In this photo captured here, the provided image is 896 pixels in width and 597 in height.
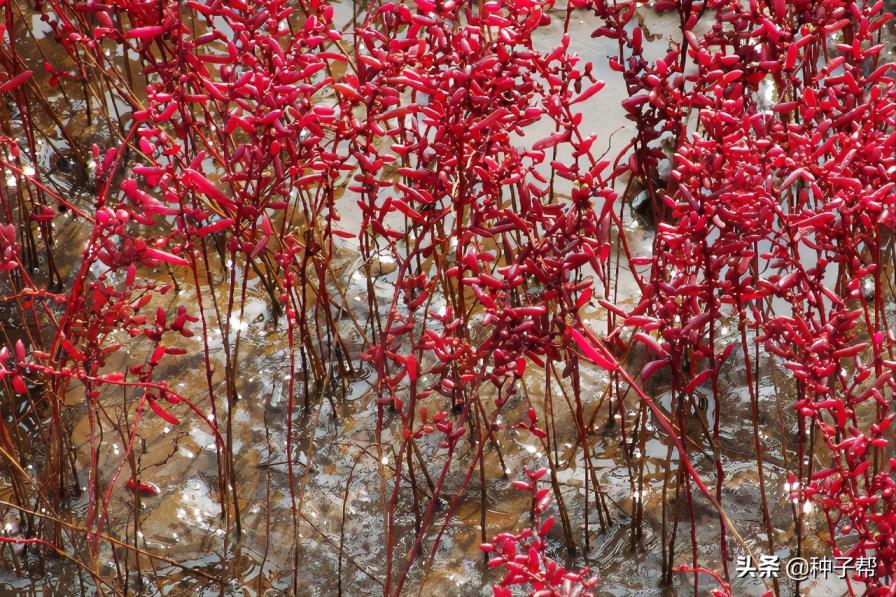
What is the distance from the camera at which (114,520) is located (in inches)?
113

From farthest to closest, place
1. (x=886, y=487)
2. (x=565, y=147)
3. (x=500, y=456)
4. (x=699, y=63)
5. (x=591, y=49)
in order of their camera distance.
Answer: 1. (x=591, y=49)
2. (x=565, y=147)
3. (x=500, y=456)
4. (x=699, y=63)
5. (x=886, y=487)

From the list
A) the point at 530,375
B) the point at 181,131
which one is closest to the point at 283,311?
the point at 530,375

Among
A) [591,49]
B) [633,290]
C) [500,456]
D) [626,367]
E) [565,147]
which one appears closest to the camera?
[500,456]

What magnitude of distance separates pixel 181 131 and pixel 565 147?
2.04m

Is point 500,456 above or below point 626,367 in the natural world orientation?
below

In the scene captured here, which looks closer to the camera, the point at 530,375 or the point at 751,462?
the point at 751,462

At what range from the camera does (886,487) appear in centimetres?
187

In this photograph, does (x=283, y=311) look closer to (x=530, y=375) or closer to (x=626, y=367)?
(x=530, y=375)

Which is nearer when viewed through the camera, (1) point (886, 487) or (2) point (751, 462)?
(1) point (886, 487)

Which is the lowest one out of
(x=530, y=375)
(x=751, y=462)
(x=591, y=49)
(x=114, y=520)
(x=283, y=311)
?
(x=114, y=520)

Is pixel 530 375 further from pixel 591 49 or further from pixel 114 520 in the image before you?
pixel 591 49

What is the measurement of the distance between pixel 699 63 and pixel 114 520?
1.96m

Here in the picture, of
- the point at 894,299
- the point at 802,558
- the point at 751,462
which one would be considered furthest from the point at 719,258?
the point at 894,299

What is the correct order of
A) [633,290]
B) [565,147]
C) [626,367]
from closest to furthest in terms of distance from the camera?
[626,367] < [633,290] < [565,147]
